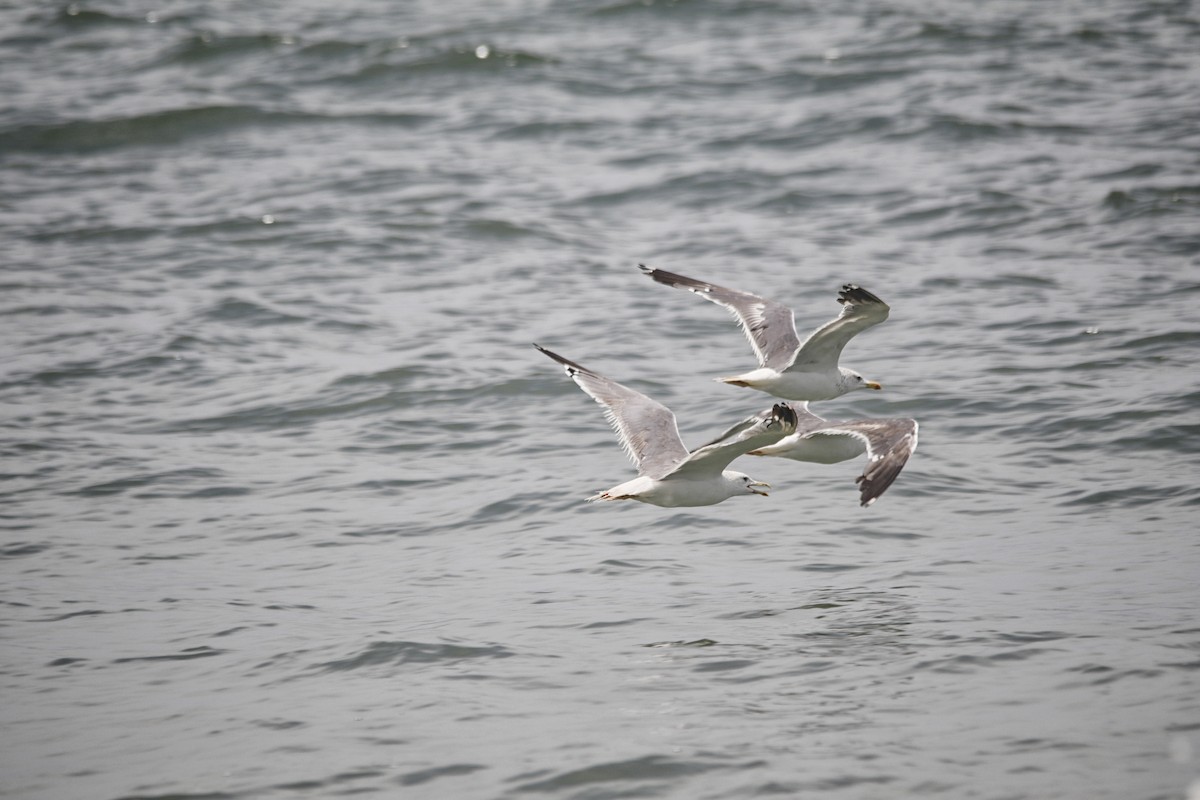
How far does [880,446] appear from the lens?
832 cm

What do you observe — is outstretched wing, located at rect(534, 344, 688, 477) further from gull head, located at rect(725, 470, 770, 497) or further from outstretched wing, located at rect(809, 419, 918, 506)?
outstretched wing, located at rect(809, 419, 918, 506)

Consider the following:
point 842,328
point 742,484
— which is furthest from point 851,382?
point 742,484

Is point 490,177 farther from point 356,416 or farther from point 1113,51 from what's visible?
point 1113,51

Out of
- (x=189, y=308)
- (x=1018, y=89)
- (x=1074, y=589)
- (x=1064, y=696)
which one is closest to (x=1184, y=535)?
(x=1074, y=589)

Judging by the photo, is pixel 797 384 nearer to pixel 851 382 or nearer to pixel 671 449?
pixel 851 382

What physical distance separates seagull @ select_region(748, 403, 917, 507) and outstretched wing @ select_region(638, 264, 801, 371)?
0.53m

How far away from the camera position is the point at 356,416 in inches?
459

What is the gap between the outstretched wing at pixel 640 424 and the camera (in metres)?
8.71

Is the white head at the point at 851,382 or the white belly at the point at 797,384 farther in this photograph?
the white head at the point at 851,382

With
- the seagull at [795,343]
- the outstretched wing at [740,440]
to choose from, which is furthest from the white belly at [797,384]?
the outstretched wing at [740,440]

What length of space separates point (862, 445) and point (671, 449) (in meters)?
Answer: 1.14

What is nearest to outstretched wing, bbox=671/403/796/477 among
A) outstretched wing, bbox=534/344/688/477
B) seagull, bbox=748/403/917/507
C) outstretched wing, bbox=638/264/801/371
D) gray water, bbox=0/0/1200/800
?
outstretched wing, bbox=534/344/688/477

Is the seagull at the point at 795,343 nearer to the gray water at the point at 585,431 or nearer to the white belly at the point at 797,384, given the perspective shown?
the white belly at the point at 797,384

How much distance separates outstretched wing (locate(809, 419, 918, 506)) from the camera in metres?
7.96
